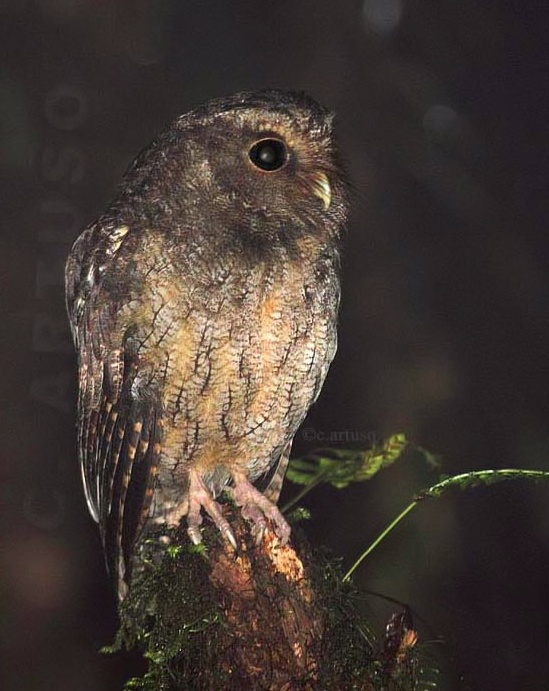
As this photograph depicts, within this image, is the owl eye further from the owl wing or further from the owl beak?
the owl wing

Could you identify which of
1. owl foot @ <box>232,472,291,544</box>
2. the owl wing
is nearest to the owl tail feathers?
the owl wing

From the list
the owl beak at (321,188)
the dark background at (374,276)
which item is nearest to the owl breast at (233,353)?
the owl beak at (321,188)

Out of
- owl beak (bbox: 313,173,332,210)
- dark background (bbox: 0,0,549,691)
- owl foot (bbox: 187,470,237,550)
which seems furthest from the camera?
dark background (bbox: 0,0,549,691)

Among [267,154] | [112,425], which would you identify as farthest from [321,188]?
[112,425]

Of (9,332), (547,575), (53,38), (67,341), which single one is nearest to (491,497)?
(547,575)

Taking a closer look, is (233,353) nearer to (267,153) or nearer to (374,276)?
(267,153)

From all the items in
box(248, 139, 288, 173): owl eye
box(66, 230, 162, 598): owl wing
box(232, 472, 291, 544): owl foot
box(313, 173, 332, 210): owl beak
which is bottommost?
box(232, 472, 291, 544): owl foot

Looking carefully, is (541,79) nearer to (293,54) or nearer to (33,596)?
(293,54)
